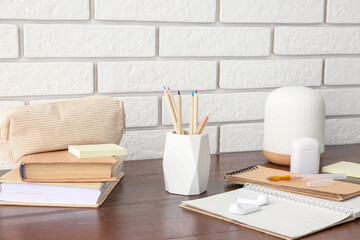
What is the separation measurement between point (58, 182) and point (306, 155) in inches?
21.5

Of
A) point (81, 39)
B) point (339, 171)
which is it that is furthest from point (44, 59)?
point (339, 171)

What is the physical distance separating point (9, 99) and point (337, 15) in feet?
3.13

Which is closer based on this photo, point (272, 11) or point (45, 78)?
point (45, 78)

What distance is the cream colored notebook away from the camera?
901mm

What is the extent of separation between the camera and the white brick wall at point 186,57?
3.92ft

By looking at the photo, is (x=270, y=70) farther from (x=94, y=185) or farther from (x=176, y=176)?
(x=94, y=185)

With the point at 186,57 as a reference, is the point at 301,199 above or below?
Result: below

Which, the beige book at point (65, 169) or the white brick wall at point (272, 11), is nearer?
the beige book at point (65, 169)

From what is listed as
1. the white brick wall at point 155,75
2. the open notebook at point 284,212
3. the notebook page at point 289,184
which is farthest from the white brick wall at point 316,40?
the open notebook at point 284,212

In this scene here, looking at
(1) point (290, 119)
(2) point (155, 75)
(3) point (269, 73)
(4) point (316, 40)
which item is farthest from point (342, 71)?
(2) point (155, 75)

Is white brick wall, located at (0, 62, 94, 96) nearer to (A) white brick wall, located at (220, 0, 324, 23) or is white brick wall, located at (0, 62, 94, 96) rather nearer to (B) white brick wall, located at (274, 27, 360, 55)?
(A) white brick wall, located at (220, 0, 324, 23)

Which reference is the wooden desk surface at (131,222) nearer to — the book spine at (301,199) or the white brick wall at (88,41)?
the book spine at (301,199)

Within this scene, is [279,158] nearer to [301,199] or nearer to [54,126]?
[301,199]

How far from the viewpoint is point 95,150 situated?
935 mm
